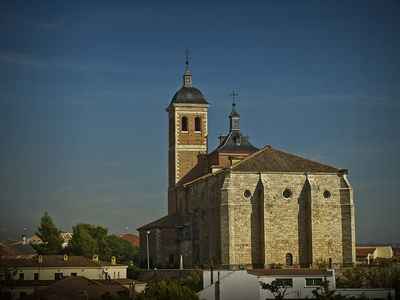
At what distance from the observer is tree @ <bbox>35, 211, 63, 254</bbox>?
66.6 meters

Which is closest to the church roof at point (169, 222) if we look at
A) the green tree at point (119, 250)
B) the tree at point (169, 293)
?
the green tree at point (119, 250)

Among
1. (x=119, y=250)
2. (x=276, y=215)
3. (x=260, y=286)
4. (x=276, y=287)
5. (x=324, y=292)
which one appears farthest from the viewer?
(x=119, y=250)

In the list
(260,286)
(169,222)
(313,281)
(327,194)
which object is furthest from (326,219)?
(169,222)

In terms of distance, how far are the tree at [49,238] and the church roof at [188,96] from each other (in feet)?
43.3

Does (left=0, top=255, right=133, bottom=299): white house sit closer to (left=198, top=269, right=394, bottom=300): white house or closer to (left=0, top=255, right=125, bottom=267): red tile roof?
(left=0, top=255, right=125, bottom=267): red tile roof

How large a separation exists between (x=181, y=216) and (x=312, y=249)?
1302 cm

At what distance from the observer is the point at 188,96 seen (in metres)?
67.0

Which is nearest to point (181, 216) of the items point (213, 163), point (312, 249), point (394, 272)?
point (213, 163)

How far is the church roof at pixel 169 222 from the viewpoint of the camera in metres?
58.9

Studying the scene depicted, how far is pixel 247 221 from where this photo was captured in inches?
1937

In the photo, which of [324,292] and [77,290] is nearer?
[77,290]

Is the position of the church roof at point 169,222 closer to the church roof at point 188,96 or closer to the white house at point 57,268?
the white house at point 57,268

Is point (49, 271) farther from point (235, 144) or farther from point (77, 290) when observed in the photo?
point (235, 144)

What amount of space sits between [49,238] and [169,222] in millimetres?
12682
